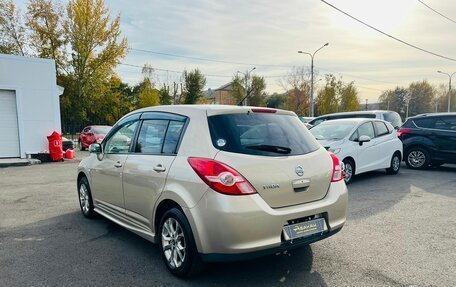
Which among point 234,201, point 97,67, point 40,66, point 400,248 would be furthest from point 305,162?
point 97,67

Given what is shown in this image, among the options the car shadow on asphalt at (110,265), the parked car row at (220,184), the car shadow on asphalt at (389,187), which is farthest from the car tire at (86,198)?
the car shadow on asphalt at (389,187)

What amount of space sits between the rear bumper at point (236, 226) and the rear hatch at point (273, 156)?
145mm

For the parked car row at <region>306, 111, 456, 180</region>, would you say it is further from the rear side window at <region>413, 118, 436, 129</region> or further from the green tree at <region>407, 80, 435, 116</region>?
the green tree at <region>407, 80, 435, 116</region>

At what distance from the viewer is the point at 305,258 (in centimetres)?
379

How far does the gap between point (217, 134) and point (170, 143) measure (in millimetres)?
639

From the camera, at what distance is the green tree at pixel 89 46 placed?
3108 centimetres

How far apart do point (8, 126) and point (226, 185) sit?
1400 cm

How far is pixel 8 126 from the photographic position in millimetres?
13648

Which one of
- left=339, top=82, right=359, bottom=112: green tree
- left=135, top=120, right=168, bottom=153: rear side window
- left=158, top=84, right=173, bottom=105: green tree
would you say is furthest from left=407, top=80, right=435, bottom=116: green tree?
left=135, top=120, right=168, bottom=153: rear side window

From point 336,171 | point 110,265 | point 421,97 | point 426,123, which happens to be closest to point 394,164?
point 426,123

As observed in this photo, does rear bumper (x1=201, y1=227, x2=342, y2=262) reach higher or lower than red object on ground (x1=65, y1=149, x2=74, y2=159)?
higher

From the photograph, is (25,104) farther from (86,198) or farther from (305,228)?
(305,228)

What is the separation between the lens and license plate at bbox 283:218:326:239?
3090 millimetres

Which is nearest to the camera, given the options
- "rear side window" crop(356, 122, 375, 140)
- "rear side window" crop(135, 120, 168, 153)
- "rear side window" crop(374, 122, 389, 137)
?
"rear side window" crop(135, 120, 168, 153)
